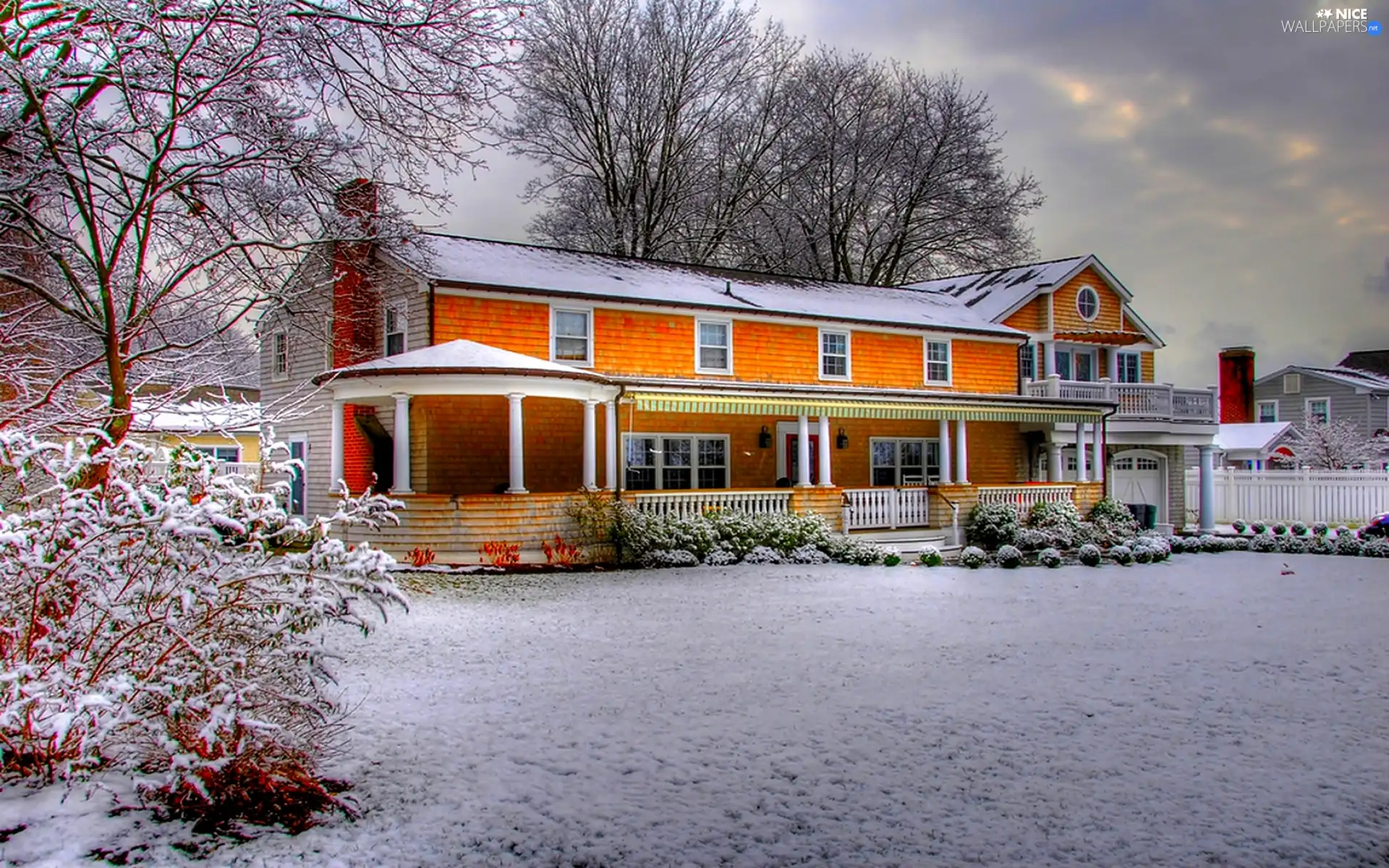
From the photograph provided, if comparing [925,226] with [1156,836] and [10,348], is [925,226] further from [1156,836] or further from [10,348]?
[1156,836]

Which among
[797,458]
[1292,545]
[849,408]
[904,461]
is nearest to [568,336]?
[849,408]

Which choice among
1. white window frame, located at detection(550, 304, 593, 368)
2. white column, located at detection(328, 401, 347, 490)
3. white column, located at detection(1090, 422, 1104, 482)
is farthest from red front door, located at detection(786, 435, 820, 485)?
white column, located at detection(328, 401, 347, 490)

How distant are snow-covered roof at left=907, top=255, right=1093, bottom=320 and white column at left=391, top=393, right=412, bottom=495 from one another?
17174 millimetres

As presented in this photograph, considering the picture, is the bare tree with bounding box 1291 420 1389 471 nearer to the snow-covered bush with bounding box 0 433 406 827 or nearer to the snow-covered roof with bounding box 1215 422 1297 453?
the snow-covered roof with bounding box 1215 422 1297 453

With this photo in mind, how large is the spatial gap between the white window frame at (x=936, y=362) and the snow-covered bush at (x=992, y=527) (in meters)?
4.58

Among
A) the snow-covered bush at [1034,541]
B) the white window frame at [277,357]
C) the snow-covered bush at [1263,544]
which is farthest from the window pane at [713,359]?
the snow-covered bush at [1263,544]

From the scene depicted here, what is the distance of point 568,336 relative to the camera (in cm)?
1980

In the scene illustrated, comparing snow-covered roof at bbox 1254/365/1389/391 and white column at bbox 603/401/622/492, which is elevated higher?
snow-covered roof at bbox 1254/365/1389/391

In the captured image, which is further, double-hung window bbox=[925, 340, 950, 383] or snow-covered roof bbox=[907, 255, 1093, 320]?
snow-covered roof bbox=[907, 255, 1093, 320]

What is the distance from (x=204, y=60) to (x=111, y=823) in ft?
23.5

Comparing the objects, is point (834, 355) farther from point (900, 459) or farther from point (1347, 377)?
point (1347, 377)

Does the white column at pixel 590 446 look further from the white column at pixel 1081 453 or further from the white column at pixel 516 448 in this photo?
the white column at pixel 1081 453

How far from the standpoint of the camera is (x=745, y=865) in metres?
4.64

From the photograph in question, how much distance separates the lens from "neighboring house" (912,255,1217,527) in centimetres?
2695
